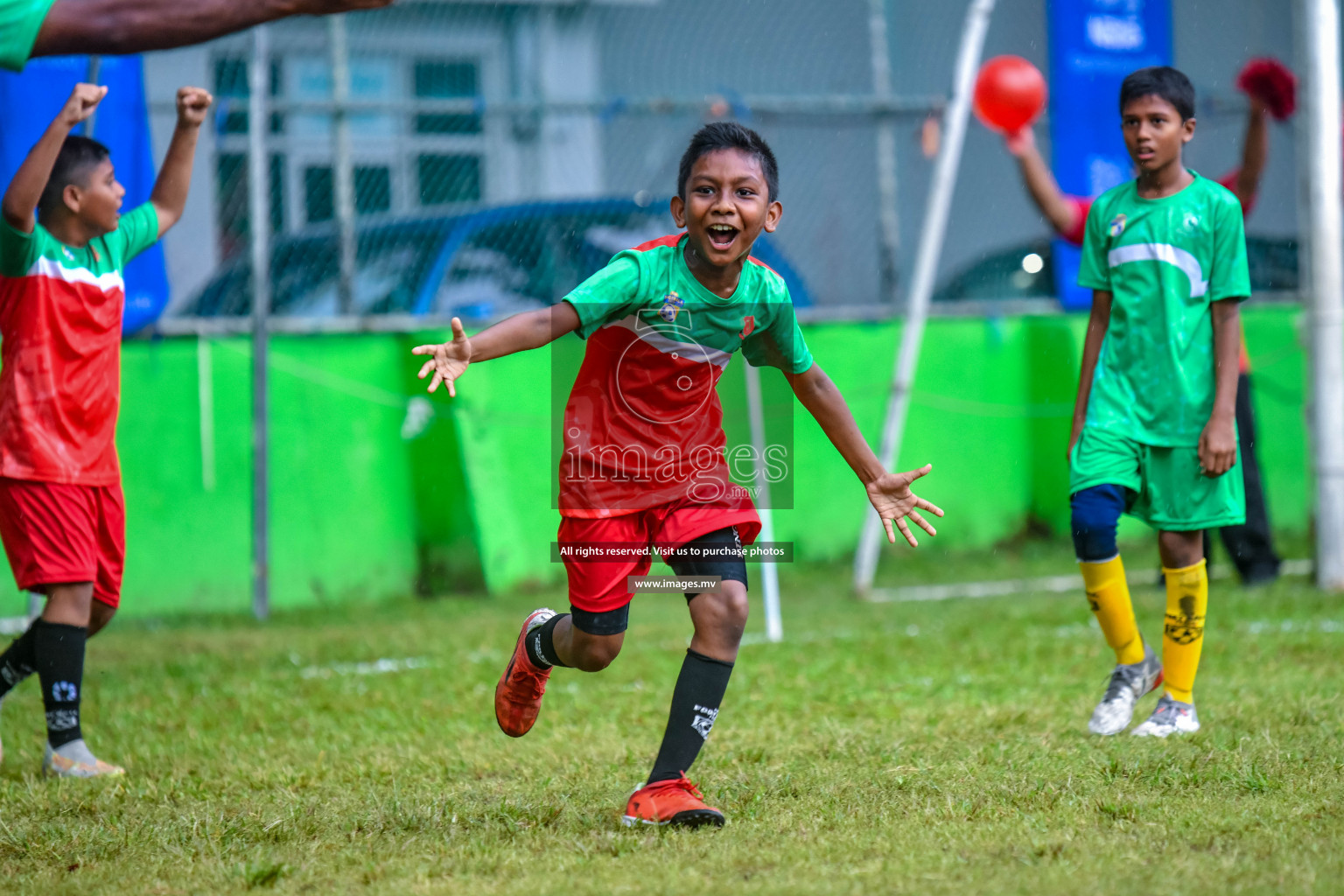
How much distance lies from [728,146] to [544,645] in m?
1.36

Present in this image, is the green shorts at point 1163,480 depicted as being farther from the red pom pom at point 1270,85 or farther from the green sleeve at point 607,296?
the red pom pom at point 1270,85

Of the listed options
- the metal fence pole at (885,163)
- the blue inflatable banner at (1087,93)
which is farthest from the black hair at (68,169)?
the blue inflatable banner at (1087,93)

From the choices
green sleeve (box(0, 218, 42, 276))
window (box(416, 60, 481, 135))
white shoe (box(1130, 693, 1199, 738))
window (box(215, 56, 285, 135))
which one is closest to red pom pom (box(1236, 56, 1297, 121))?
white shoe (box(1130, 693, 1199, 738))

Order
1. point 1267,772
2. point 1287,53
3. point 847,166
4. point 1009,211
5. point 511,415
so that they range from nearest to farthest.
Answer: point 1267,772 → point 511,415 → point 847,166 → point 1287,53 → point 1009,211

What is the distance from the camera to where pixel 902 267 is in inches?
411

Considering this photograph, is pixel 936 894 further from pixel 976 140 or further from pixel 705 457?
pixel 976 140

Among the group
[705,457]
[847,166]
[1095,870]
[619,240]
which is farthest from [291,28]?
[1095,870]

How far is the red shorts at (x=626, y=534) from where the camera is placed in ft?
A: 11.7

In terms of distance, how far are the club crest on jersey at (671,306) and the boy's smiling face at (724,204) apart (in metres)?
0.12

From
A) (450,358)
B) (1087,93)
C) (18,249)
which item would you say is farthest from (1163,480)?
(1087,93)

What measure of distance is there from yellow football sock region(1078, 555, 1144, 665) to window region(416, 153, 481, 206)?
18.3 feet

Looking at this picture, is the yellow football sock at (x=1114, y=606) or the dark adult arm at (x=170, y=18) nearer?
the dark adult arm at (x=170, y=18)

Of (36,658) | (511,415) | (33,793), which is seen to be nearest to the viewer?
(33,793)

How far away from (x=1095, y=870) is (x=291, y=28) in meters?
8.11
